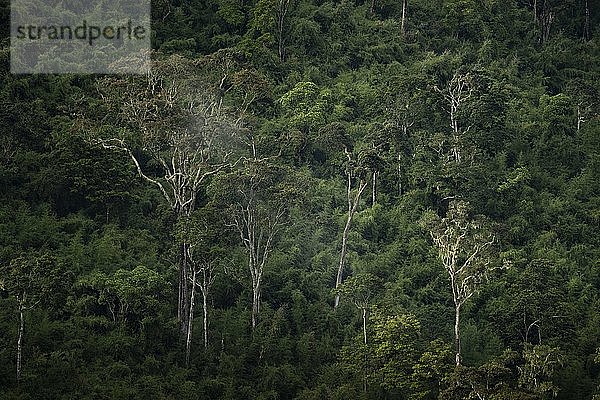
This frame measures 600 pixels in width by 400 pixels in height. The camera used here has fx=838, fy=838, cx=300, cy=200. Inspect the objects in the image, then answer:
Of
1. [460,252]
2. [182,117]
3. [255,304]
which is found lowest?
[255,304]

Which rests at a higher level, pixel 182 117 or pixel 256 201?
pixel 182 117

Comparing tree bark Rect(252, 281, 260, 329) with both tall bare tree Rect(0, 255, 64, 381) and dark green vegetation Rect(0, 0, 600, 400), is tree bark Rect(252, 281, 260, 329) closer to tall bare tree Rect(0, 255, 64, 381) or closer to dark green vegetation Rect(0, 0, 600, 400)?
dark green vegetation Rect(0, 0, 600, 400)

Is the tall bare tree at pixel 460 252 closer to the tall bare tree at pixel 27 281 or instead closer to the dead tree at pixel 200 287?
the dead tree at pixel 200 287

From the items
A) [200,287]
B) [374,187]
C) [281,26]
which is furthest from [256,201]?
[281,26]

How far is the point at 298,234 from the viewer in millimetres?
33781

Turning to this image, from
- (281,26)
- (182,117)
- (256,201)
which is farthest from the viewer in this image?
(281,26)

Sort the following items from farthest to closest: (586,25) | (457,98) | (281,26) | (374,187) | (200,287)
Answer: (586,25) < (281,26) < (457,98) < (374,187) < (200,287)

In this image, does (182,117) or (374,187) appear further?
(374,187)

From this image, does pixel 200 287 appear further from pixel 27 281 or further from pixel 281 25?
pixel 281 25

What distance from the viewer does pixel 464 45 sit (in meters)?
47.1

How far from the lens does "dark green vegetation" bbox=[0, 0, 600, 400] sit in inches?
1043

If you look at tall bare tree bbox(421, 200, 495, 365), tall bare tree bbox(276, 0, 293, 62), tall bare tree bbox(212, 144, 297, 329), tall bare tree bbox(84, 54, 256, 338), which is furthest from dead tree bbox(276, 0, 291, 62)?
tall bare tree bbox(421, 200, 495, 365)

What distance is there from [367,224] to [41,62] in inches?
693

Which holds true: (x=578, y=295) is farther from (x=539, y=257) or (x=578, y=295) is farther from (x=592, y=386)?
(x=592, y=386)
